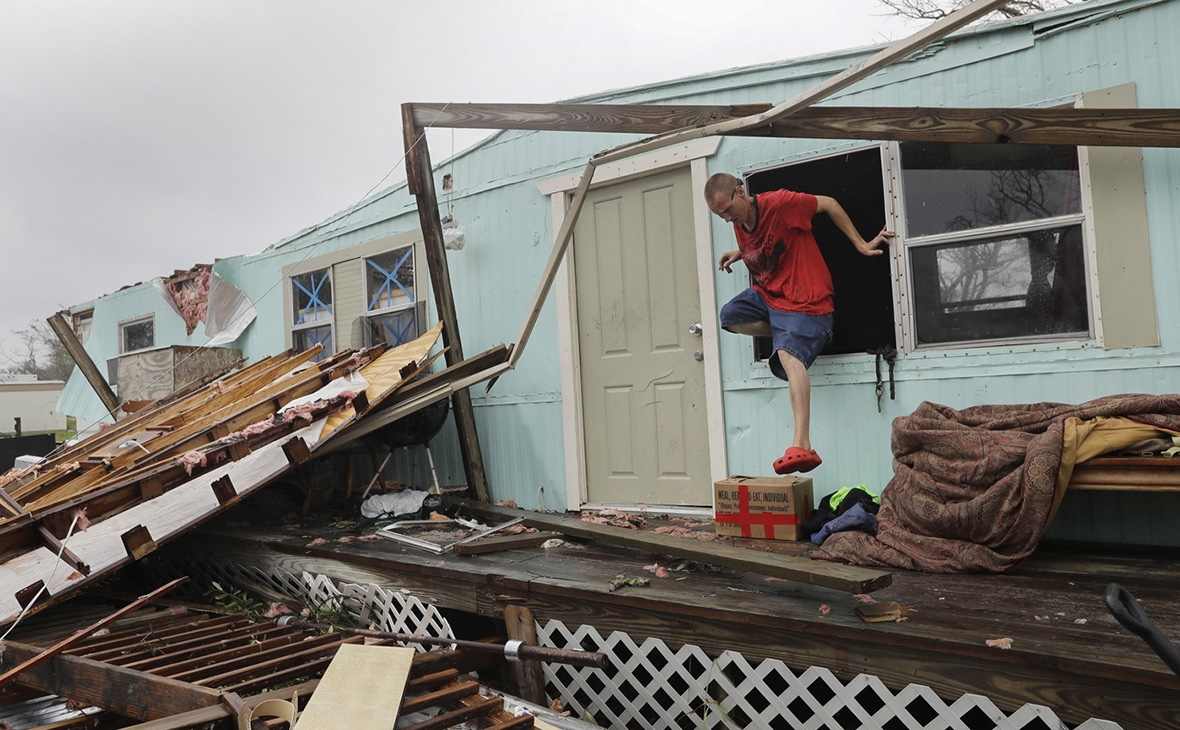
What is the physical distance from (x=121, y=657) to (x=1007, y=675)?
11.3 feet

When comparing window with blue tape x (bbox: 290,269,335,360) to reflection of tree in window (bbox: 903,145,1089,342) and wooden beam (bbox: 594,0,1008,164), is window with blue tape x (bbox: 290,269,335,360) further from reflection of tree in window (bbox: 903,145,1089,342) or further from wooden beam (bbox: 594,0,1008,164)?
reflection of tree in window (bbox: 903,145,1089,342)

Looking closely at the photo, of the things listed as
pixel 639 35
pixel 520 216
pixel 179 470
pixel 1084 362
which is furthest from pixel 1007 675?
pixel 639 35

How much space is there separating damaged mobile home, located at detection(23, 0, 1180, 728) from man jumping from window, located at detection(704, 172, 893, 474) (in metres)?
0.16

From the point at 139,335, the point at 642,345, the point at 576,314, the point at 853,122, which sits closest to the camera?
the point at 853,122

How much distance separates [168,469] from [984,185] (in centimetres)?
469

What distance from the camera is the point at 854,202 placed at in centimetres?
451

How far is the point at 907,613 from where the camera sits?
8.75 ft

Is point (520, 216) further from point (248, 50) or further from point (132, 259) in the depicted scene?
point (132, 259)

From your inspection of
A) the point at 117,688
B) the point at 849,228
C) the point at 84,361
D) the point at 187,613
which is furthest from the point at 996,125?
the point at 84,361

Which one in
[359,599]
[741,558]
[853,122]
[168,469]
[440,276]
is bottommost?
[359,599]

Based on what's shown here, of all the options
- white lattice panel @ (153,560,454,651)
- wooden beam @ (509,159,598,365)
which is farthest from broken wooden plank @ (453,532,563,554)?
wooden beam @ (509,159,598,365)

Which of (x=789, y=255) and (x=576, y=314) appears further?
(x=576, y=314)

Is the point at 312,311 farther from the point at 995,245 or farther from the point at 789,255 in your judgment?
the point at 995,245

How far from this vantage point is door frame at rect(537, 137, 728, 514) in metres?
5.01
